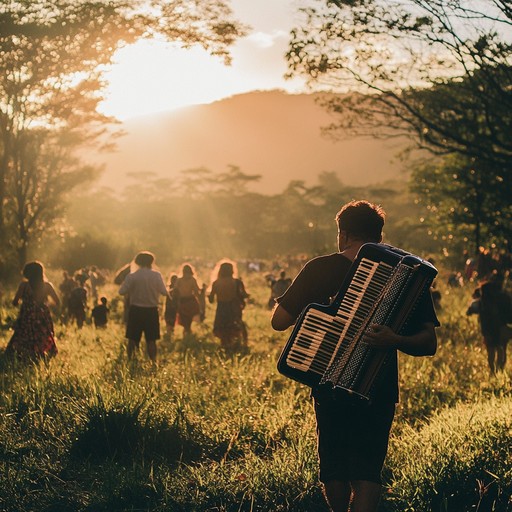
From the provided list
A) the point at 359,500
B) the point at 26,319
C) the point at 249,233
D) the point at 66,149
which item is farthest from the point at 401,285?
the point at 249,233

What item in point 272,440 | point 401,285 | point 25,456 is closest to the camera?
point 401,285

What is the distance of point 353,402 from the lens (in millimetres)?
3340

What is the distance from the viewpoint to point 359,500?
11.2 ft

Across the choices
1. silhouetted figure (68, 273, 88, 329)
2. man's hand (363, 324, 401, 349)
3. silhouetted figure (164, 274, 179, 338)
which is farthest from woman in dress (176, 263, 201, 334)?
man's hand (363, 324, 401, 349)

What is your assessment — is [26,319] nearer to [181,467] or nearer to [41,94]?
[181,467]

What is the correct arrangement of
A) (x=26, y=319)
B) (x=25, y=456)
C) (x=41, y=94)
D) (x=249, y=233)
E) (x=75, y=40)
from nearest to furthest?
(x=25, y=456)
(x=26, y=319)
(x=75, y=40)
(x=41, y=94)
(x=249, y=233)

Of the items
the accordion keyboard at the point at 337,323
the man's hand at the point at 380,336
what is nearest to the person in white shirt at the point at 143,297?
the accordion keyboard at the point at 337,323

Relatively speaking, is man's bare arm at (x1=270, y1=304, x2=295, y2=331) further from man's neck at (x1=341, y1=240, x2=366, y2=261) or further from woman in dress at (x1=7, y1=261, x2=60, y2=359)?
woman in dress at (x1=7, y1=261, x2=60, y2=359)

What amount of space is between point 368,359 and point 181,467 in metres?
2.69

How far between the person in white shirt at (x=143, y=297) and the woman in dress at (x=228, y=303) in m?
1.73

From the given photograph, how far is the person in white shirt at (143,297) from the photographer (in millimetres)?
9570

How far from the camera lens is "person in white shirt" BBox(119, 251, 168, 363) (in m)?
9.57

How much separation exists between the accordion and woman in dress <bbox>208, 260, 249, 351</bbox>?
803cm

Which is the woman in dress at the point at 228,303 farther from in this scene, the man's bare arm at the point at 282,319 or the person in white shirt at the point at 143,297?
the man's bare arm at the point at 282,319
